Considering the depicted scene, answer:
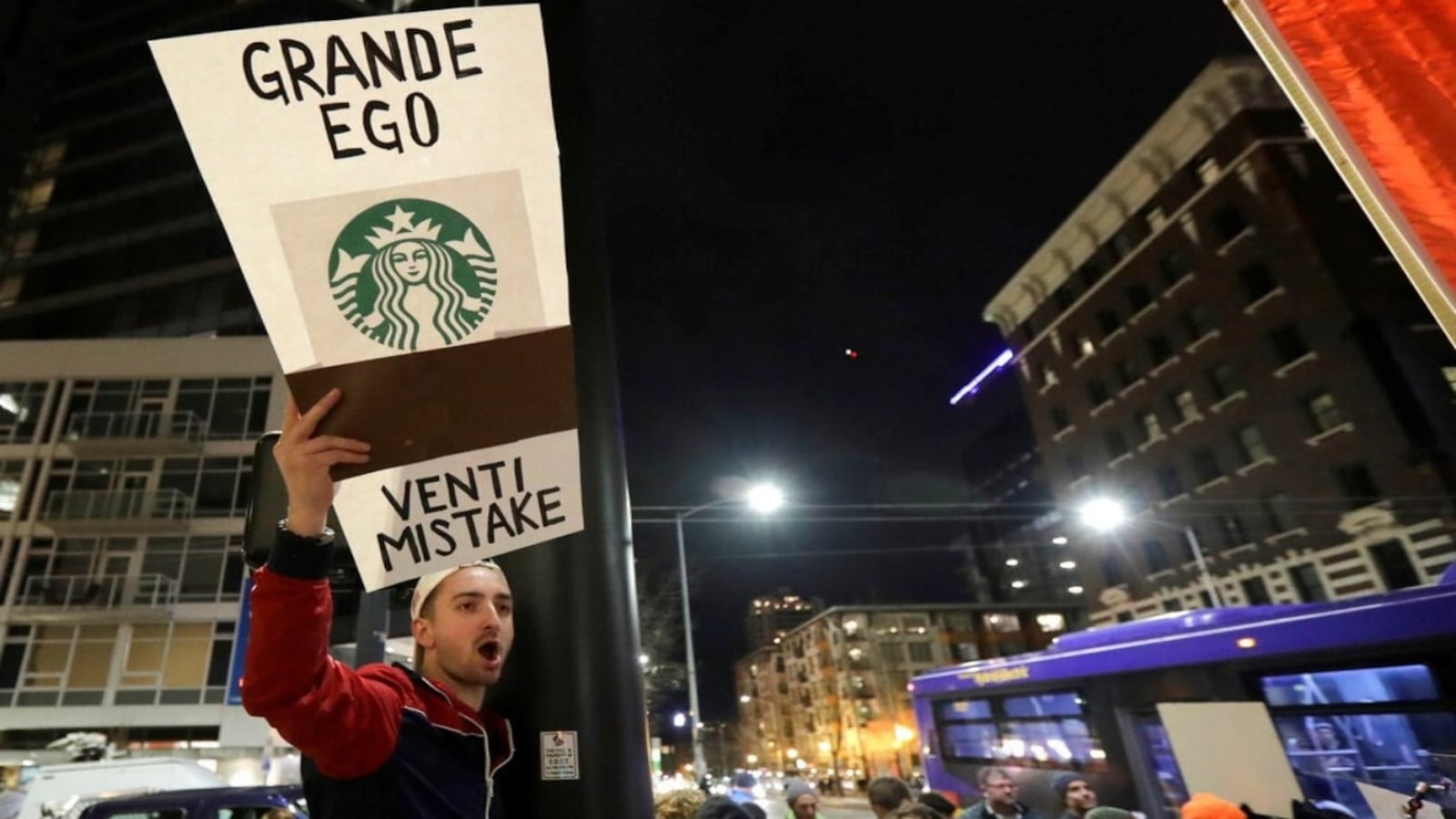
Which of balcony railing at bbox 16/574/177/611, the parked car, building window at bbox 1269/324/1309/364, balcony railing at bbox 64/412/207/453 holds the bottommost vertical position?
the parked car

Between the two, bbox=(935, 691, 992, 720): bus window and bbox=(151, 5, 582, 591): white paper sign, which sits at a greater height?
bbox=(151, 5, 582, 591): white paper sign

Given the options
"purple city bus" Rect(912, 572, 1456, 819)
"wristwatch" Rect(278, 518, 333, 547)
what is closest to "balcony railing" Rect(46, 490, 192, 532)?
"purple city bus" Rect(912, 572, 1456, 819)

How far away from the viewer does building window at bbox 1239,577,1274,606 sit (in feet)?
104

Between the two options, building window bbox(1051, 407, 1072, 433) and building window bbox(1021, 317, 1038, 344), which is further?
building window bbox(1021, 317, 1038, 344)

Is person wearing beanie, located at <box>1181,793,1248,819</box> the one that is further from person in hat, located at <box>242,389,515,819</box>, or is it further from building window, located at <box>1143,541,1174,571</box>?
building window, located at <box>1143,541,1174,571</box>

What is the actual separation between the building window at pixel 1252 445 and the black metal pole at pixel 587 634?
37.2 m

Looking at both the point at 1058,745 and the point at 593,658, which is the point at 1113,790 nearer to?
the point at 1058,745

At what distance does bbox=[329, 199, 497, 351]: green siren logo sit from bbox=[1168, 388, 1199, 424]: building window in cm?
4099

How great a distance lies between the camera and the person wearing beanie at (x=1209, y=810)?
5.36 m

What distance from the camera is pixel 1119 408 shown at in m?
41.2

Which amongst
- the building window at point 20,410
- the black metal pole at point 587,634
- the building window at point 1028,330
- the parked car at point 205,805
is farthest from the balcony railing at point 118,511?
the building window at point 1028,330

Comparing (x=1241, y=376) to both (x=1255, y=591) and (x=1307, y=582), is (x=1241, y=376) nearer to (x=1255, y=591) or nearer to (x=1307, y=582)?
(x=1307, y=582)

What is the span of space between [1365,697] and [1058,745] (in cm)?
473

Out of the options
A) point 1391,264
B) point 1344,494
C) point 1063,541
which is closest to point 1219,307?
point 1391,264
